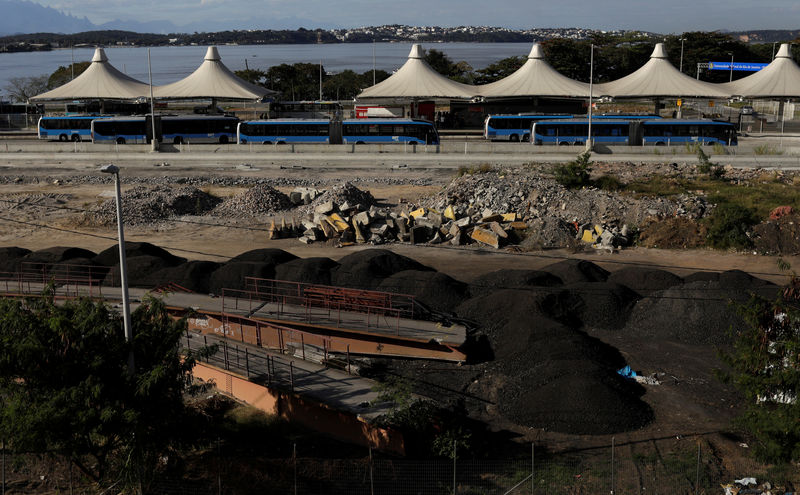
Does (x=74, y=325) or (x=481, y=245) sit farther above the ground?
(x=74, y=325)

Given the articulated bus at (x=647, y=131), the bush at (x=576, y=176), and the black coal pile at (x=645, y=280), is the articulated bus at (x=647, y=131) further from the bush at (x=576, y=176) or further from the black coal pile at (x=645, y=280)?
the black coal pile at (x=645, y=280)

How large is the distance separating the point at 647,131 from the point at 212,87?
42133mm

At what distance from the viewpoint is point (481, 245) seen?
33.0 meters

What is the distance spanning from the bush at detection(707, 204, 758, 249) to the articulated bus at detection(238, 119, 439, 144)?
3003 centimetres

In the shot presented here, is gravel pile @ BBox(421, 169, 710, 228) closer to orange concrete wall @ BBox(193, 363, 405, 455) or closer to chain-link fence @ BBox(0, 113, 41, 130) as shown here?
orange concrete wall @ BBox(193, 363, 405, 455)

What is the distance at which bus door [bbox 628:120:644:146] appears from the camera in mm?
56625

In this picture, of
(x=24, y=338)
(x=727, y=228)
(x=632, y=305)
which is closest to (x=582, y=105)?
(x=727, y=228)

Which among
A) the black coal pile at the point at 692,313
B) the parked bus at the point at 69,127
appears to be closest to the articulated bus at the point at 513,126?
the parked bus at the point at 69,127

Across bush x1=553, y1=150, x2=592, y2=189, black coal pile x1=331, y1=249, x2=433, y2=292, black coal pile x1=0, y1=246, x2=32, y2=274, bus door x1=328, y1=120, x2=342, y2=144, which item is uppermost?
bus door x1=328, y1=120, x2=342, y2=144

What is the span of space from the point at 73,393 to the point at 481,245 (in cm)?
2269

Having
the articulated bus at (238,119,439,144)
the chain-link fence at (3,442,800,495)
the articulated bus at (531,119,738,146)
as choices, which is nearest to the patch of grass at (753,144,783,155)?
the articulated bus at (531,119,738,146)

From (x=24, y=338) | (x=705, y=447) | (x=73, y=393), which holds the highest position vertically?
(x=24, y=338)

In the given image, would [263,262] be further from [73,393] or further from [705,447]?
[705,447]

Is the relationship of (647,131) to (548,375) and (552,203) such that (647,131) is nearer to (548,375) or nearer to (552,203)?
(552,203)
